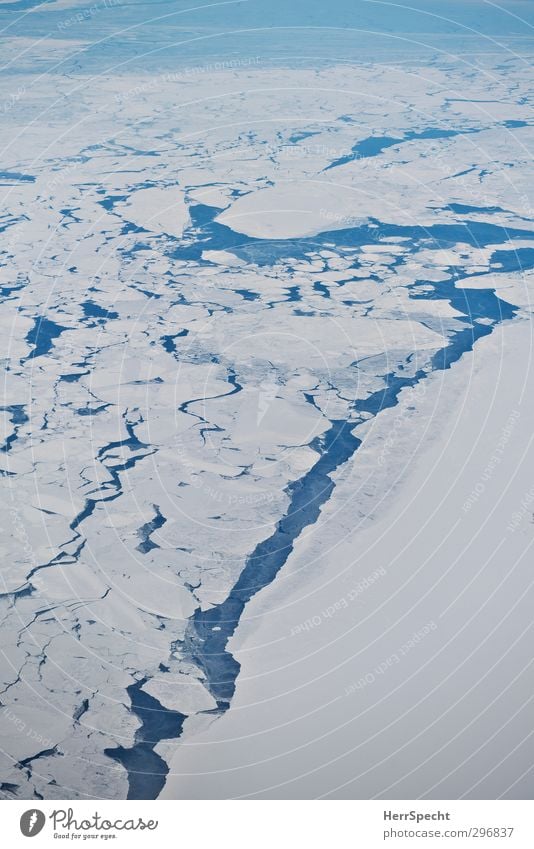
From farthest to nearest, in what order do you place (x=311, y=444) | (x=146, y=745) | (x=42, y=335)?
1. (x=42, y=335)
2. (x=311, y=444)
3. (x=146, y=745)

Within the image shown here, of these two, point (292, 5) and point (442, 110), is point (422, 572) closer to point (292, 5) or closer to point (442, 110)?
point (442, 110)

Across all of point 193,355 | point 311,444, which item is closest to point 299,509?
point 311,444

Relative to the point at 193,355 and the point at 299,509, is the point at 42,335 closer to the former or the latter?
the point at 193,355

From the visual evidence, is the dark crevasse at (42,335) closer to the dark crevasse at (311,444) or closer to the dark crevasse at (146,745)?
the dark crevasse at (311,444)

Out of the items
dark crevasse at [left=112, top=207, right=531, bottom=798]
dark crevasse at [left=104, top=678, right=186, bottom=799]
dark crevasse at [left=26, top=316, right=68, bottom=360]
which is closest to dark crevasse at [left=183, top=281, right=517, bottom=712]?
dark crevasse at [left=112, top=207, right=531, bottom=798]

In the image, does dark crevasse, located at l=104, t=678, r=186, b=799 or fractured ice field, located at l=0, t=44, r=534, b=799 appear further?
fractured ice field, located at l=0, t=44, r=534, b=799

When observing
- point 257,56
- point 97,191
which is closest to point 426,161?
point 97,191

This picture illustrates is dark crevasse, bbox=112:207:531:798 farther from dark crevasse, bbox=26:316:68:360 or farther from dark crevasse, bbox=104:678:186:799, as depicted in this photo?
dark crevasse, bbox=26:316:68:360

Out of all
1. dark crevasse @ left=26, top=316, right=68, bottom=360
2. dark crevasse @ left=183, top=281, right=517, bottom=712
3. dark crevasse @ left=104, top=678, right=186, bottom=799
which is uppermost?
dark crevasse @ left=26, top=316, right=68, bottom=360

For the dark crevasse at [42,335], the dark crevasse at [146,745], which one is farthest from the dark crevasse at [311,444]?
the dark crevasse at [42,335]
